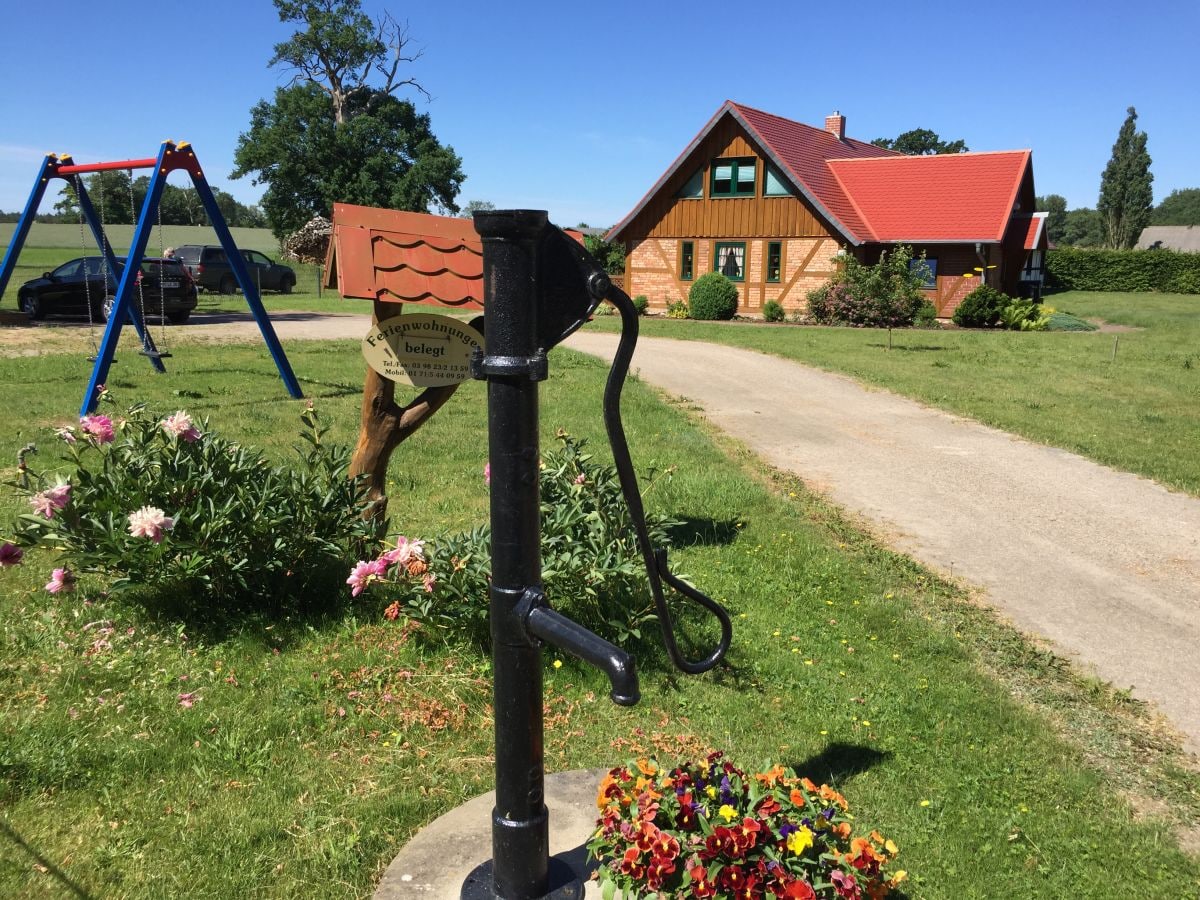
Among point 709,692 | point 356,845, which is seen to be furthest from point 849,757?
point 356,845

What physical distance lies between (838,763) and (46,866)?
2.50 meters

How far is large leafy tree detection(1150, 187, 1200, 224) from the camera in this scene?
431ft

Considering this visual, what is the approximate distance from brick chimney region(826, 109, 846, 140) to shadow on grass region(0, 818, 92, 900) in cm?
3338

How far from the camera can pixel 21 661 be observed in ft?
12.4

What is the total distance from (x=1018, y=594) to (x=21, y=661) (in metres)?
4.91

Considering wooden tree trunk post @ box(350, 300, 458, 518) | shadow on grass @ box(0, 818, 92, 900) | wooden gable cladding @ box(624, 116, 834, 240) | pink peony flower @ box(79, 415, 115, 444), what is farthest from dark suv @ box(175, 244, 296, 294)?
shadow on grass @ box(0, 818, 92, 900)

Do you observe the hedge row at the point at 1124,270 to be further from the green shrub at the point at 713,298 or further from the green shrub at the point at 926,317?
the green shrub at the point at 713,298

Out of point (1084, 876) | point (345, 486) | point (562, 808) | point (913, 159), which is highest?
point (913, 159)

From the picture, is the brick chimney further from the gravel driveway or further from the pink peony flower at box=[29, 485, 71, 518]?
the pink peony flower at box=[29, 485, 71, 518]

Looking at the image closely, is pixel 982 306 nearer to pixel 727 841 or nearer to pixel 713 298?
pixel 713 298

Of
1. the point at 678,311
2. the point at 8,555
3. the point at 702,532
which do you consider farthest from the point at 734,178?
the point at 8,555

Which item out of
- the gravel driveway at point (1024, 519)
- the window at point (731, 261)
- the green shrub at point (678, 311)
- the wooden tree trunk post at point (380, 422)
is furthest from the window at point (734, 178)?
the wooden tree trunk post at point (380, 422)

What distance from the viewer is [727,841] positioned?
2100 millimetres

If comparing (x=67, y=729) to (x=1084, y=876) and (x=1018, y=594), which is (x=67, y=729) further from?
(x=1018, y=594)
